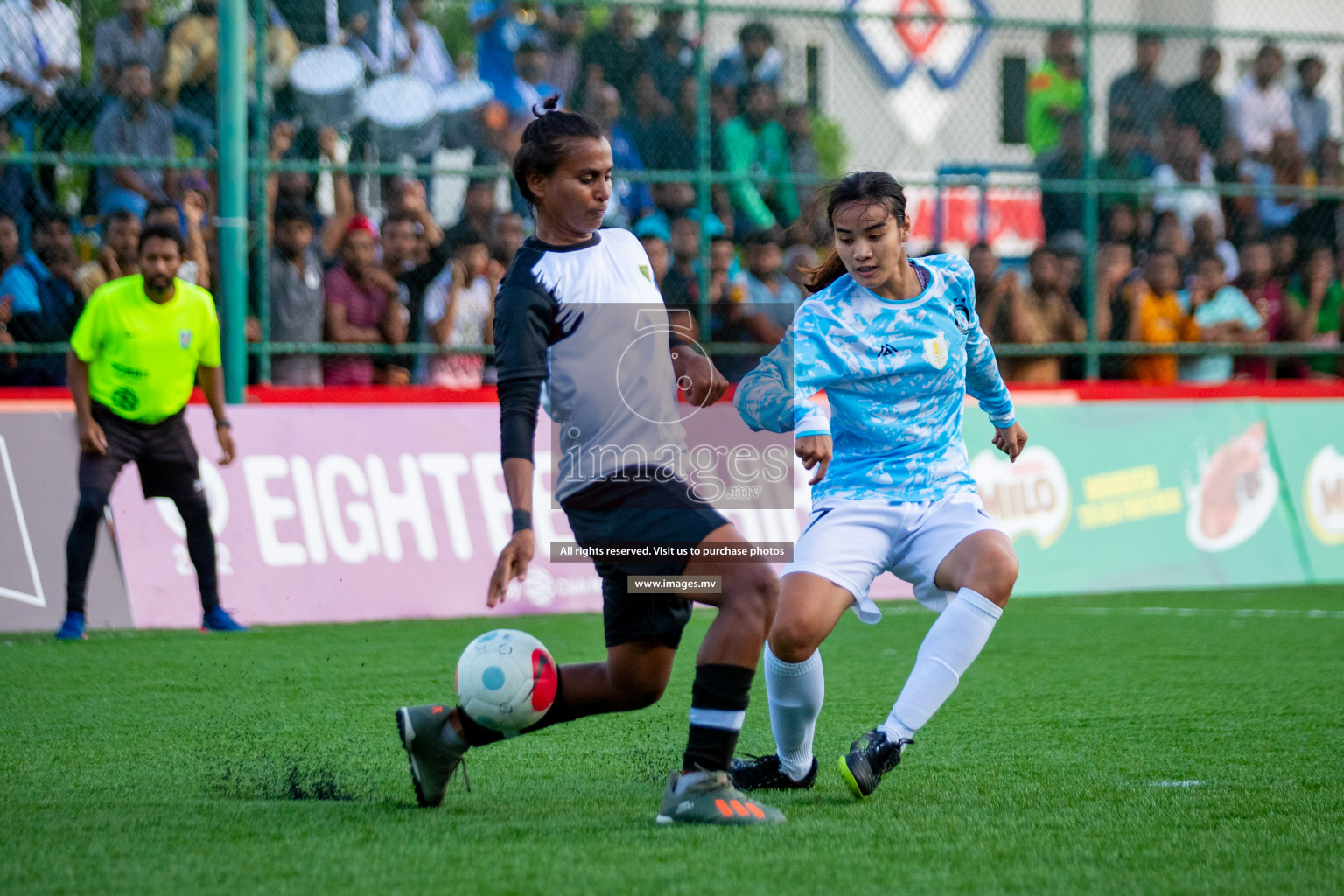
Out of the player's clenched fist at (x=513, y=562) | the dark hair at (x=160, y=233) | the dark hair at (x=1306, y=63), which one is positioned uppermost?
the dark hair at (x=1306, y=63)

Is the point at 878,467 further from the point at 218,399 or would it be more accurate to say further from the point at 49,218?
the point at 49,218

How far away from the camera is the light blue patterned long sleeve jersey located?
4363mm

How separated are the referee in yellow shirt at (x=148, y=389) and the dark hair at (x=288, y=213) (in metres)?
1.32

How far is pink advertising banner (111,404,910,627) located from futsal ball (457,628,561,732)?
16.6 ft

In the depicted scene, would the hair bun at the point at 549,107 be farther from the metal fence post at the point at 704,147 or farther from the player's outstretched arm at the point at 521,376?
the metal fence post at the point at 704,147

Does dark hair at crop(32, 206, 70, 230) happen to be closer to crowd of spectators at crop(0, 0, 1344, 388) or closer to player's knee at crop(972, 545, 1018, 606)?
crowd of spectators at crop(0, 0, 1344, 388)

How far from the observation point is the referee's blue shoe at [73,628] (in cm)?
803

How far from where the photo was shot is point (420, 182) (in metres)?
10.1

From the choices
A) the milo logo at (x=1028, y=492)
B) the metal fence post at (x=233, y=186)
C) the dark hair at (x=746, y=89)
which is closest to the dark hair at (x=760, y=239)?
the dark hair at (x=746, y=89)

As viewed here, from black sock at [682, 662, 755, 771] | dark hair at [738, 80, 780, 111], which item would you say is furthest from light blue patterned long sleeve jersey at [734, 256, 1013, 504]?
dark hair at [738, 80, 780, 111]

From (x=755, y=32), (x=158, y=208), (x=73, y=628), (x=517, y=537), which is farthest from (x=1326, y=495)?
(x=517, y=537)

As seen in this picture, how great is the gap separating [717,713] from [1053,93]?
928 cm

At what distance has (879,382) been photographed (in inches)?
173

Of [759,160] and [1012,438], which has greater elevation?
[759,160]
